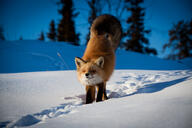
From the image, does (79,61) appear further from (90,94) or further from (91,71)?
(90,94)

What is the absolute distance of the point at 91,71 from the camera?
2.21 m

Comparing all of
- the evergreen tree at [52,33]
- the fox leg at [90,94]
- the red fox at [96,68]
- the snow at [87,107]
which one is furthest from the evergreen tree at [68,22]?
the fox leg at [90,94]

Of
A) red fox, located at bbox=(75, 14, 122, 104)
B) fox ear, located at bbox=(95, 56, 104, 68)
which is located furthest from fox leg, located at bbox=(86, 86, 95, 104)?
fox ear, located at bbox=(95, 56, 104, 68)

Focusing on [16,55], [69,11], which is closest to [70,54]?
[16,55]

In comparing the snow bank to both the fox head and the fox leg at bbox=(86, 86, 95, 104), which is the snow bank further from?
the fox head

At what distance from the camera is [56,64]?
18.8 ft

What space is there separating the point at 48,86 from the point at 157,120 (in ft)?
8.64

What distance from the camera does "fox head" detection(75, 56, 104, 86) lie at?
7.20ft

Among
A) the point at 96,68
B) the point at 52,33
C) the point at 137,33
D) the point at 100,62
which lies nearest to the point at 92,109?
the point at 96,68

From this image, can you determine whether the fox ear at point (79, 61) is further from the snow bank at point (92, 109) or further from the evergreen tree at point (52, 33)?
the evergreen tree at point (52, 33)

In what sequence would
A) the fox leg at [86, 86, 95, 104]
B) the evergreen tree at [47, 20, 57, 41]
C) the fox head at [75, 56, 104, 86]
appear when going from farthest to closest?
the evergreen tree at [47, 20, 57, 41]
the fox leg at [86, 86, 95, 104]
the fox head at [75, 56, 104, 86]

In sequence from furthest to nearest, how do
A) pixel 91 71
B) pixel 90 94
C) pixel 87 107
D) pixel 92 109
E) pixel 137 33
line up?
pixel 137 33 → pixel 90 94 → pixel 91 71 → pixel 87 107 → pixel 92 109

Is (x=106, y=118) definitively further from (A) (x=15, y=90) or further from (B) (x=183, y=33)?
(B) (x=183, y=33)

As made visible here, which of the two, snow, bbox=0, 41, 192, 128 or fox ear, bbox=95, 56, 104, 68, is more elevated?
fox ear, bbox=95, 56, 104, 68
